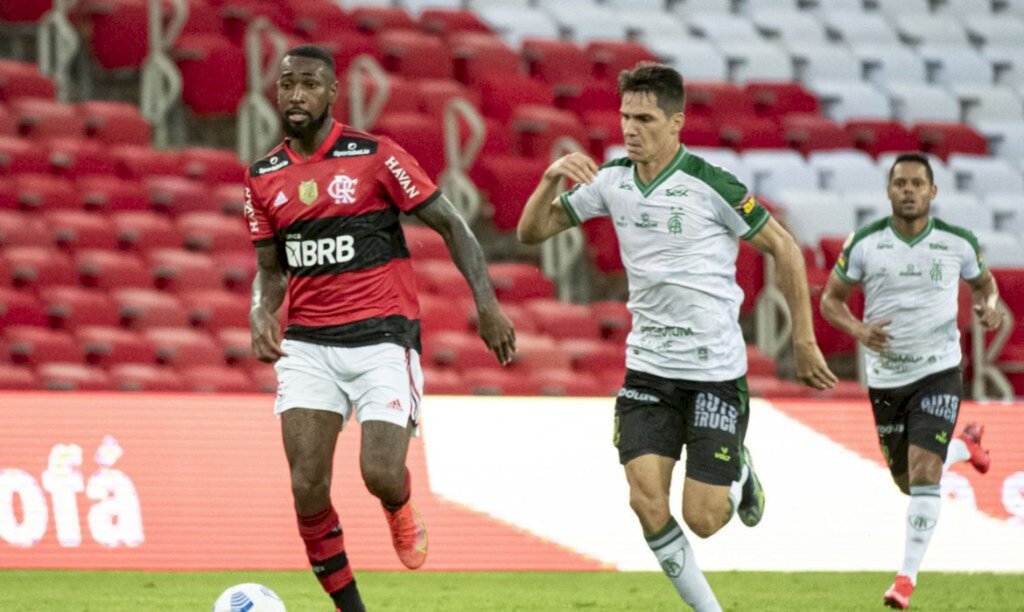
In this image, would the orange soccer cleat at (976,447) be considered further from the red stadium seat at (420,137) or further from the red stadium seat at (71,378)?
the red stadium seat at (420,137)

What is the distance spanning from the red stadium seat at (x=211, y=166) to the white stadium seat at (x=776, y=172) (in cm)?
470

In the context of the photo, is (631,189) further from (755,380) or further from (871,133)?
(871,133)

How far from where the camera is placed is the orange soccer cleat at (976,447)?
1000 cm

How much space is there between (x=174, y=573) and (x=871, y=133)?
10069mm

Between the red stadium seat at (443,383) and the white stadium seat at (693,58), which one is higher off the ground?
the white stadium seat at (693,58)

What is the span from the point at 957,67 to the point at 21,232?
35.3 feet

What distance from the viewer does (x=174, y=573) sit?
31.5 ft

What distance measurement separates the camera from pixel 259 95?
47.6ft

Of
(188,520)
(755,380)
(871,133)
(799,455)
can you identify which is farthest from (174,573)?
(871,133)

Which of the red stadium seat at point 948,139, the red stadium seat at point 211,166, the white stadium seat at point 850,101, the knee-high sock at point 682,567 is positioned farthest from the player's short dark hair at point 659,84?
the white stadium seat at point 850,101

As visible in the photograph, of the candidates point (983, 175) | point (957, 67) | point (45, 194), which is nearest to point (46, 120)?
point (45, 194)

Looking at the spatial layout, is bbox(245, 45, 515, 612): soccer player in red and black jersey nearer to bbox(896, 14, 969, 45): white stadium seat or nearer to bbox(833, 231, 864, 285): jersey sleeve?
bbox(833, 231, 864, 285): jersey sleeve

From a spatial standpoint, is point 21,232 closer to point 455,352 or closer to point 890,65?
point 455,352

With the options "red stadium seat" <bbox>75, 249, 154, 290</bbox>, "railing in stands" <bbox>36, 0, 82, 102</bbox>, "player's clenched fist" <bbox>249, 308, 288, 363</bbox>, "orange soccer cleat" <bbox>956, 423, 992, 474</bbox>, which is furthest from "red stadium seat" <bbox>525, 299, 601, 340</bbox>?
"player's clenched fist" <bbox>249, 308, 288, 363</bbox>
